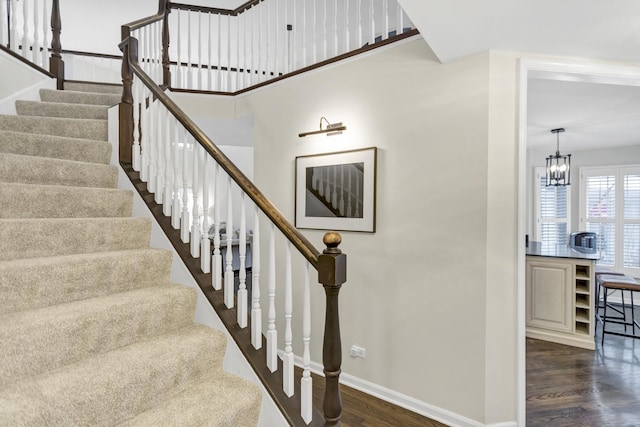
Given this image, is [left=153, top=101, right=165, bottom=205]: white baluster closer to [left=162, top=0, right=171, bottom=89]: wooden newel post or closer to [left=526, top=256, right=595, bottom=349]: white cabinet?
[left=162, top=0, right=171, bottom=89]: wooden newel post

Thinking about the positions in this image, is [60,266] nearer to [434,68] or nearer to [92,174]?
[92,174]

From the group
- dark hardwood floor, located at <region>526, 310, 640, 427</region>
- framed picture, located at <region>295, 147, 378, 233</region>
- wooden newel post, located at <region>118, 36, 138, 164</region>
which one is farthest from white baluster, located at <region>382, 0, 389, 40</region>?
dark hardwood floor, located at <region>526, 310, 640, 427</region>

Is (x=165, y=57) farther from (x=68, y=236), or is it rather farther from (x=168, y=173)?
(x=68, y=236)

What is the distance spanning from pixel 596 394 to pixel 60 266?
3774 millimetres

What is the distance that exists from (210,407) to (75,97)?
3361mm

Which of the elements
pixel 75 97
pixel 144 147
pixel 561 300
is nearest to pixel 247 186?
pixel 144 147

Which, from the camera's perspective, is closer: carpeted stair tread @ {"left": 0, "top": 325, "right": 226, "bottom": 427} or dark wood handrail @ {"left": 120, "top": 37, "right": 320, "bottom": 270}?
carpeted stair tread @ {"left": 0, "top": 325, "right": 226, "bottom": 427}

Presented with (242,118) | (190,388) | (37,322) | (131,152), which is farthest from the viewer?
(242,118)

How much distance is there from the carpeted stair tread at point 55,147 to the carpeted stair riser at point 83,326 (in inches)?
52.9

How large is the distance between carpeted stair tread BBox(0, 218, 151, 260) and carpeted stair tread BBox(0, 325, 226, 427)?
0.70m

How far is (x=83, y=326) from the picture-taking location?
1566 millimetres

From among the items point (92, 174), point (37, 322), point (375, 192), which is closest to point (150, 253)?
point (37, 322)

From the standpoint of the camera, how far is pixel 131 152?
2.80m

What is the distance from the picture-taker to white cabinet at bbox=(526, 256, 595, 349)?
4090 mm
